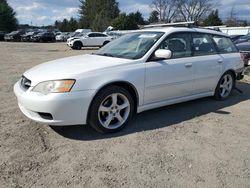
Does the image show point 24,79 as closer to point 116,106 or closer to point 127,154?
point 116,106

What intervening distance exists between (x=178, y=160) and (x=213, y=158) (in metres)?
0.46

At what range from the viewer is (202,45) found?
5895 millimetres

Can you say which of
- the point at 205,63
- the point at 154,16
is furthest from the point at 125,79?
the point at 154,16

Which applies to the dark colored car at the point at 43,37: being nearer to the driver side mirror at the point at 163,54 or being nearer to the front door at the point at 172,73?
the front door at the point at 172,73

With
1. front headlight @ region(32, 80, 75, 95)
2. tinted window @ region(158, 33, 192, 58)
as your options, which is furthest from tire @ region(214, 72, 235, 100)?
front headlight @ region(32, 80, 75, 95)

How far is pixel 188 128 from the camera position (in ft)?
15.8

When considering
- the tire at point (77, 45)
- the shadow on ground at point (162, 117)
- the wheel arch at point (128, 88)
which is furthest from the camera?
the tire at point (77, 45)

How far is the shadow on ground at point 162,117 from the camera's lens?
14.8ft

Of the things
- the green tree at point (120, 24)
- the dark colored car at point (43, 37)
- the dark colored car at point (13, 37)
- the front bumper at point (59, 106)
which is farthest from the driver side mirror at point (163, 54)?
the green tree at point (120, 24)

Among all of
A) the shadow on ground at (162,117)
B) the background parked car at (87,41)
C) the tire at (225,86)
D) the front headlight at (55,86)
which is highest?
the front headlight at (55,86)

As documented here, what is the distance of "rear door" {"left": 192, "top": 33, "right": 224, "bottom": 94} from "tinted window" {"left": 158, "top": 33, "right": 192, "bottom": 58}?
0.56 feet

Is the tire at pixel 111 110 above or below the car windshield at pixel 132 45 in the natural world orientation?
below

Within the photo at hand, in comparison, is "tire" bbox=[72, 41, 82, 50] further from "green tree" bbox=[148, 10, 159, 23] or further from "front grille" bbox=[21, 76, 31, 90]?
"green tree" bbox=[148, 10, 159, 23]

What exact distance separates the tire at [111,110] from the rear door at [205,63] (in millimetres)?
1658
